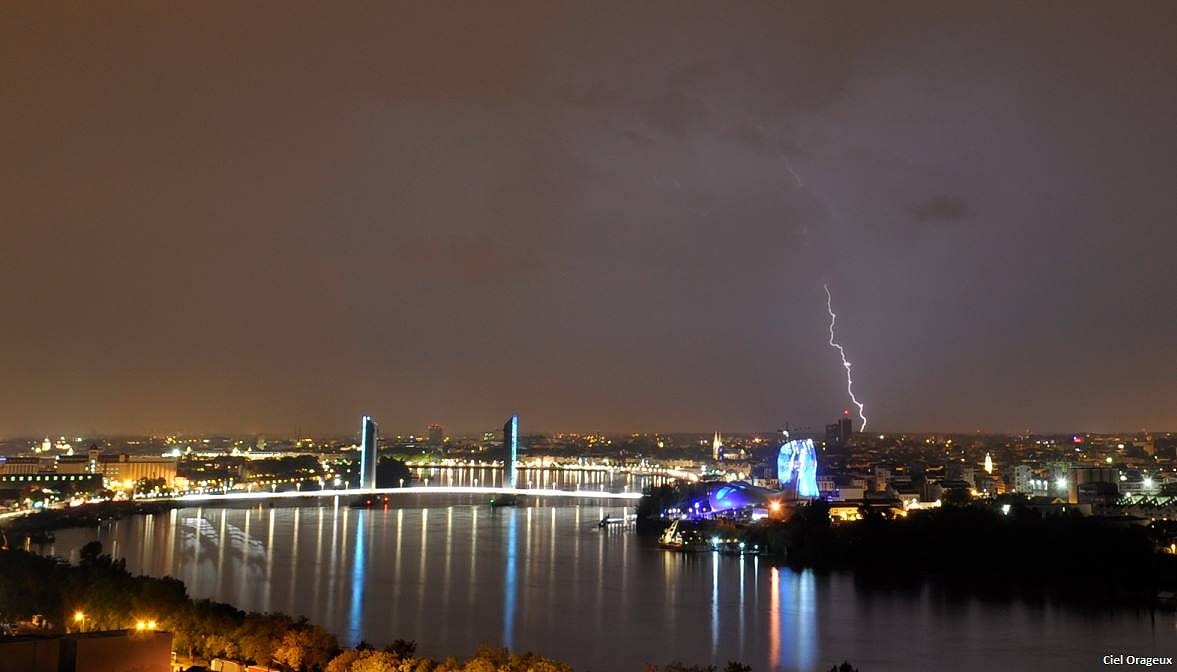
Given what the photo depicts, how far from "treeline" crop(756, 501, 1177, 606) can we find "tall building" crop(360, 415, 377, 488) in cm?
1299

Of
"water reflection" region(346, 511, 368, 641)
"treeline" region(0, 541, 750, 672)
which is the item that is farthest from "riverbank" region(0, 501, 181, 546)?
"treeline" region(0, 541, 750, 672)

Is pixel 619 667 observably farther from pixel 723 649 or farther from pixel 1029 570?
pixel 1029 570

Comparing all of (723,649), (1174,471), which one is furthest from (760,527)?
(1174,471)

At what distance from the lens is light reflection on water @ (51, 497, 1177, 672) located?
7684 millimetres

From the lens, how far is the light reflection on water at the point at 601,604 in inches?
303

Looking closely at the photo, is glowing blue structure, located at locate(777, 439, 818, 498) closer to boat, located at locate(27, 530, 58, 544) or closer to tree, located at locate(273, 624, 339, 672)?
boat, located at locate(27, 530, 58, 544)

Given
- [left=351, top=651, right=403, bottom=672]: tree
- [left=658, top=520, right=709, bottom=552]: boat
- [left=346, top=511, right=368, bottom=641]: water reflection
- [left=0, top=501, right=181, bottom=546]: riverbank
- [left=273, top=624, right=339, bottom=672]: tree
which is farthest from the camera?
[left=0, top=501, right=181, bottom=546]: riverbank

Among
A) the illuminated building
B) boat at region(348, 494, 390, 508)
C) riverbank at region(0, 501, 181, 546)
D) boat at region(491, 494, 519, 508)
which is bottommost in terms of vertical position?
riverbank at region(0, 501, 181, 546)

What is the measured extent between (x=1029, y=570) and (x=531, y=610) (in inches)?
235

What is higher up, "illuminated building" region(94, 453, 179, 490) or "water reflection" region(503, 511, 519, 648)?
"illuminated building" region(94, 453, 179, 490)

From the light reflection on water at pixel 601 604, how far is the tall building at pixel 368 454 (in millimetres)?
9626

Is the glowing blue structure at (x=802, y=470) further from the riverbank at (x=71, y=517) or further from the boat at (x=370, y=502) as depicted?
the riverbank at (x=71, y=517)

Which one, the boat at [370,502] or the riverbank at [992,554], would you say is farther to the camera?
the boat at [370,502]

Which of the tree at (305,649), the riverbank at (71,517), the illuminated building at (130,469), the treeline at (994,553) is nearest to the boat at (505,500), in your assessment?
the riverbank at (71,517)
